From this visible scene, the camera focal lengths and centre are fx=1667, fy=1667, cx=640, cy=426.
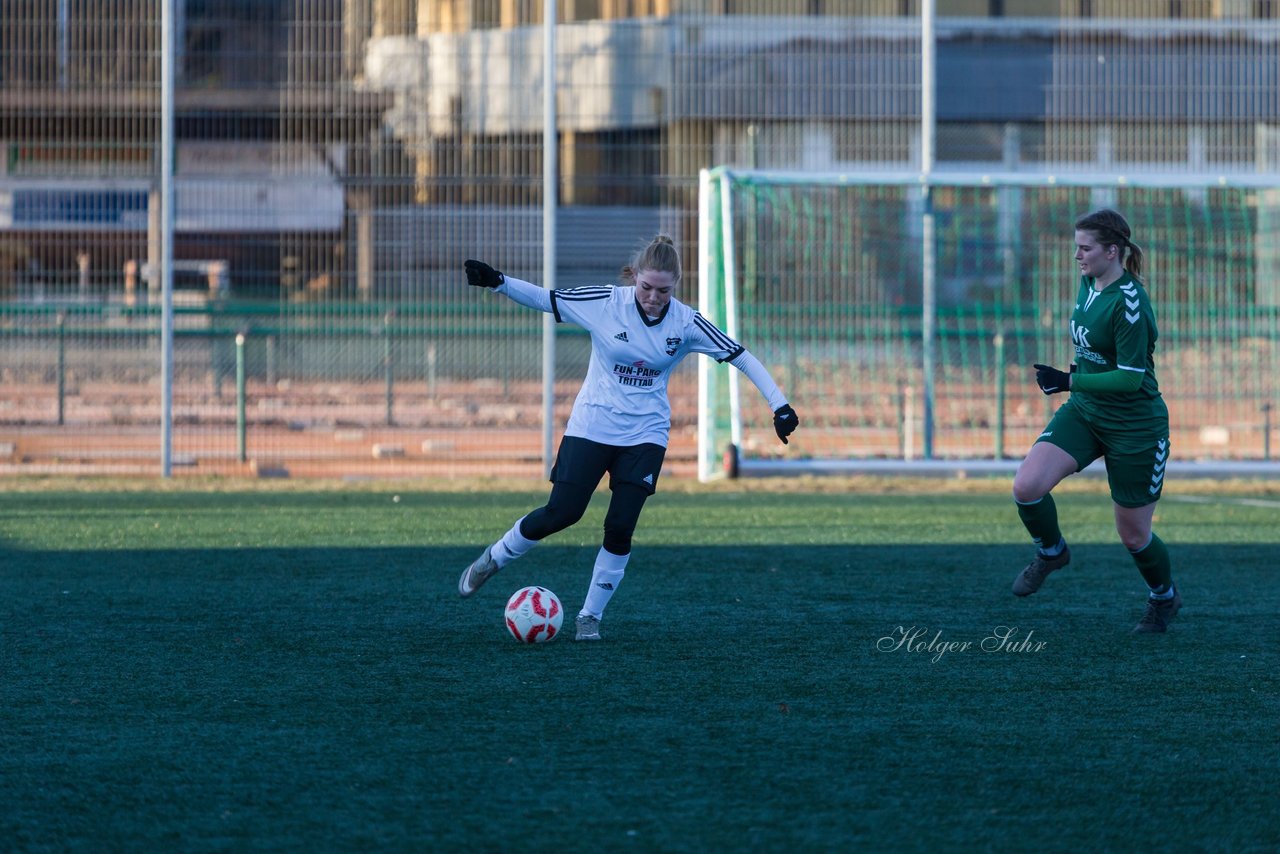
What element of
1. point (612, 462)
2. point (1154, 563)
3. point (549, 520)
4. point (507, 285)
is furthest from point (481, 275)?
point (1154, 563)

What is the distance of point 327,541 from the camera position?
9852 millimetres

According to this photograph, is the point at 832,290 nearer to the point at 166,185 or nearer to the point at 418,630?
the point at 166,185

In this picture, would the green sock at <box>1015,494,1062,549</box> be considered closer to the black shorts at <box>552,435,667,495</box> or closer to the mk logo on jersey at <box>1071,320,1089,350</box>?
the mk logo on jersey at <box>1071,320,1089,350</box>

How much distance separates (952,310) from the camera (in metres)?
15.2

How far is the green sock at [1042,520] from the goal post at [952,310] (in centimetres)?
683

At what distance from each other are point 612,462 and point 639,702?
55.9 inches

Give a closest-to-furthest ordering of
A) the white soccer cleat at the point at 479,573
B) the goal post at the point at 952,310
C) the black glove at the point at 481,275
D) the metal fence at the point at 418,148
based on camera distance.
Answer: the black glove at the point at 481,275, the white soccer cleat at the point at 479,573, the metal fence at the point at 418,148, the goal post at the point at 952,310

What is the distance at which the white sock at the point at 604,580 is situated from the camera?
6422 millimetres

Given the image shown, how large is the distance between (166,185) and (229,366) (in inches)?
74.4

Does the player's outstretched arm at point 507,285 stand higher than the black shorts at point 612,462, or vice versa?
the player's outstretched arm at point 507,285

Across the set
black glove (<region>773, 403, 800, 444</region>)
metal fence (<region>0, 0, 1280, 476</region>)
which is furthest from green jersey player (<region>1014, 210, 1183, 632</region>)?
metal fence (<region>0, 0, 1280, 476</region>)

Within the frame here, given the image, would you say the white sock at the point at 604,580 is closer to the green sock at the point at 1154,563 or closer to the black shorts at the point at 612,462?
the black shorts at the point at 612,462

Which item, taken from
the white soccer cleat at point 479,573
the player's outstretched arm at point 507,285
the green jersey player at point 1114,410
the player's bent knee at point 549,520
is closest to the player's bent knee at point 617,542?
the player's bent knee at point 549,520

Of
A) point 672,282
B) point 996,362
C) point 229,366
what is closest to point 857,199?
point 996,362
